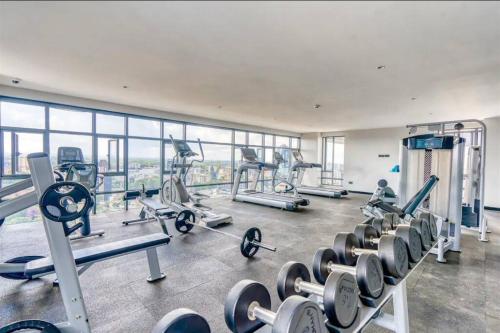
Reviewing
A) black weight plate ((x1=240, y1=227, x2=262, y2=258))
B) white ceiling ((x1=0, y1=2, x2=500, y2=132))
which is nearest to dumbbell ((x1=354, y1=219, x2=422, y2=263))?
black weight plate ((x1=240, y1=227, x2=262, y2=258))

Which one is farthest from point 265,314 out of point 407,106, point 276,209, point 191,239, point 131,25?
point 407,106

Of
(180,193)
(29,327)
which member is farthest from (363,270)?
(180,193)

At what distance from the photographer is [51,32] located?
242 centimetres

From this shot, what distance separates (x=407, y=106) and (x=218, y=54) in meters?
4.64

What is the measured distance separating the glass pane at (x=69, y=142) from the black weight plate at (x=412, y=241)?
5887mm

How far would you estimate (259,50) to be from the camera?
279cm

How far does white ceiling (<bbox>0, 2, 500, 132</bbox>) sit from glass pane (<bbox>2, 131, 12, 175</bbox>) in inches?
42.8

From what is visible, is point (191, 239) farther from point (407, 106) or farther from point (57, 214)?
point (407, 106)

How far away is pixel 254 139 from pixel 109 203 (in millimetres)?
5555

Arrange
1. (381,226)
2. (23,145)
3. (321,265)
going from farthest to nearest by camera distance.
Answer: (23,145) < (381,226) < (321,265)

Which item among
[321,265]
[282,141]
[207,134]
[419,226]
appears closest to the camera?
[321,265]

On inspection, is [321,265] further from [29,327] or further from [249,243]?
[29,327]

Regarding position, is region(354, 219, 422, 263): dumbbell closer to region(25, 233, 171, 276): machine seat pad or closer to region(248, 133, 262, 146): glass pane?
region(25, 233, 171, 276): machine seat pad

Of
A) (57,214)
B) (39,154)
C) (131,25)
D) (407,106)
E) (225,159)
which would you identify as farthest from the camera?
(225,159)
